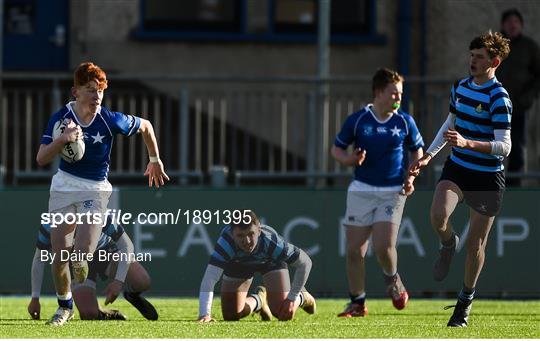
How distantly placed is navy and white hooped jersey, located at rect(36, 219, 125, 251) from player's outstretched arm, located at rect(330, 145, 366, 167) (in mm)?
1679

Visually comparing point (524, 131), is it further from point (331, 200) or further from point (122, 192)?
point (122, 192)

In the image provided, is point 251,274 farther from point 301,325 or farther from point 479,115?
point 479,115

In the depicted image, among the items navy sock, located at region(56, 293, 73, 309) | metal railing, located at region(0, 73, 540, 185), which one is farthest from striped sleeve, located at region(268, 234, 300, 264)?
metal railing, located at region(0, 73, 540, 185)

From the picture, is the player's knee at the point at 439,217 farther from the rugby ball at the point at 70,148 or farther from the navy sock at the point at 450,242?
the rugby ball at the point at 70,148

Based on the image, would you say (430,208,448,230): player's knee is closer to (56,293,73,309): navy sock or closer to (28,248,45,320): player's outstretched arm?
(56,293,73,309): navy sock

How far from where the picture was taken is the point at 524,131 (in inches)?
617

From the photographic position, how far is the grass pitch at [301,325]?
10.2 metres

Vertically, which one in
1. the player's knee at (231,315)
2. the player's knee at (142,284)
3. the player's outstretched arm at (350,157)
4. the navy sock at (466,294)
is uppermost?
the player's outstretched arm at (350,157)

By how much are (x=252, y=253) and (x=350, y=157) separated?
3.31ft

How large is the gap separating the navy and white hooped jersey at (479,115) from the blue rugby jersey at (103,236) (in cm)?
247

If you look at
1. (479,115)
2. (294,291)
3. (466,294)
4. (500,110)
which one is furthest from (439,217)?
(294,291)

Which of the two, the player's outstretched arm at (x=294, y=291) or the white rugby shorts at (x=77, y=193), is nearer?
the white rugby shorts at (x=77, y=193)

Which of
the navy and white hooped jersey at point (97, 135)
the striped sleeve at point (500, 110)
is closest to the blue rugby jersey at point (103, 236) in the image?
the navy and white hooped jersey at point (97, 135)

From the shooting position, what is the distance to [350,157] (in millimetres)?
11703
